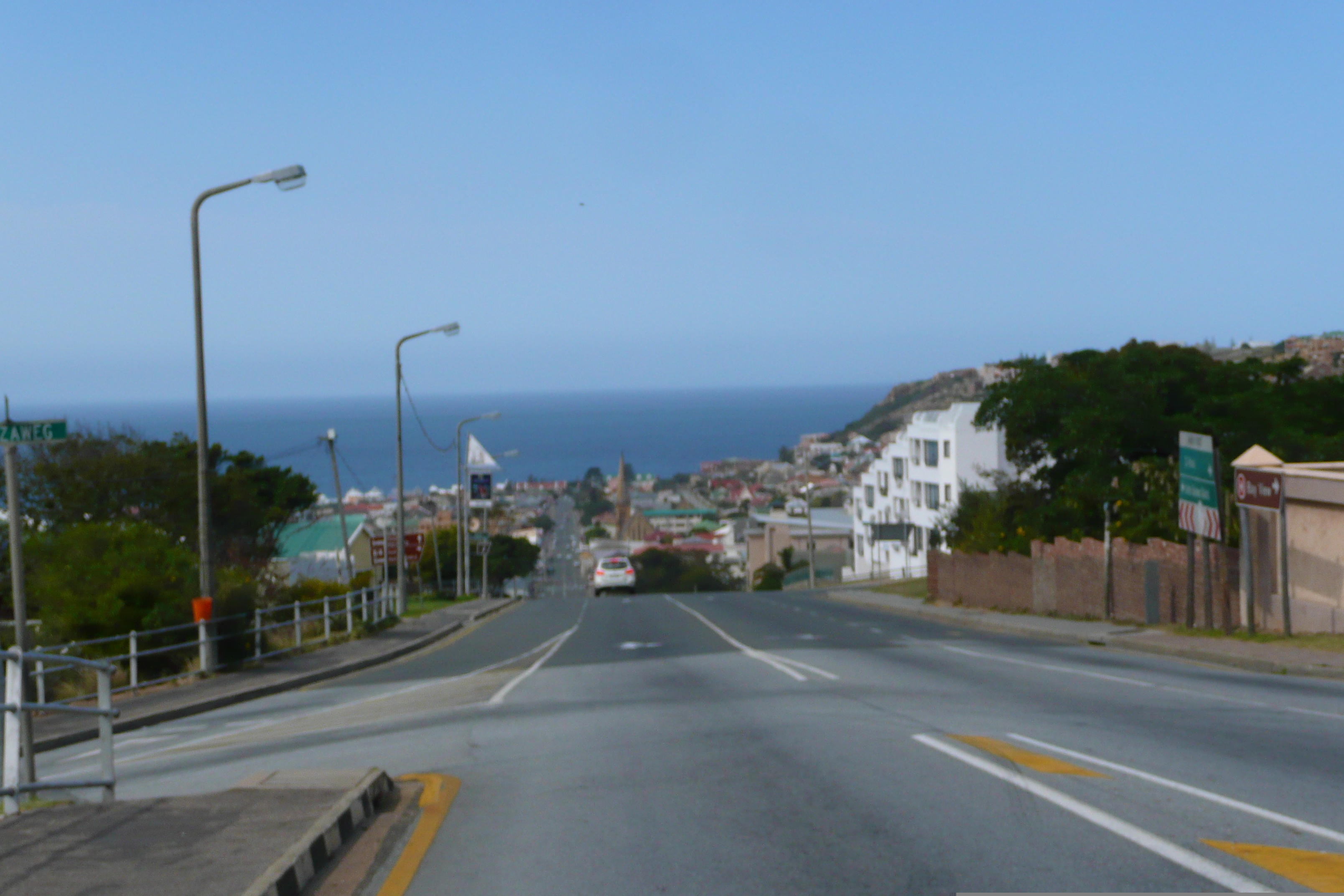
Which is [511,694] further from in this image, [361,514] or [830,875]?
[361,514]

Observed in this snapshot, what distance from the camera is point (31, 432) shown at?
10.6m

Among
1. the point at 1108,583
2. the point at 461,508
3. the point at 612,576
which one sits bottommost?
the point at 612,576

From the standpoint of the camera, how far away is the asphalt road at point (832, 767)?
21.2 feet

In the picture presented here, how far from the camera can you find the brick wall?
2489 centimetres

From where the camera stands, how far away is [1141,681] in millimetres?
16547

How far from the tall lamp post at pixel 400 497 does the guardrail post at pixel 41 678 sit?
1424 cm

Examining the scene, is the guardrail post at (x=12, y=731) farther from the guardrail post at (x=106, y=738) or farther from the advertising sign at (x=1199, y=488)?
the advertising sign at (x=1199, y=488)

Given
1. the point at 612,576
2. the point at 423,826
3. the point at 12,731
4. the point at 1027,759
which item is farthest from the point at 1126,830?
the point at 612,576

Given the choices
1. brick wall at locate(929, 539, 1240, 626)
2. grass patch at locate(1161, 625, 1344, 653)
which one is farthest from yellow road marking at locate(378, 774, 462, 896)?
brick wall at locate(929, 539, 1240, 626)

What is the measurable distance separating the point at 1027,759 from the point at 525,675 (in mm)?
11306

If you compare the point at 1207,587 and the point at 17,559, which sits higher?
the point at 17,559

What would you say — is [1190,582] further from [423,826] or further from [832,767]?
[423,826]

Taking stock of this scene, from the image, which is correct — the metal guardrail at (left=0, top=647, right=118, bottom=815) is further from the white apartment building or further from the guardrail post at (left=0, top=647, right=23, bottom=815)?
the white apartment building

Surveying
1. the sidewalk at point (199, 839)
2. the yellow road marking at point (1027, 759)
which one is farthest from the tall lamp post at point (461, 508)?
the sidewalk at point (199, 839)
